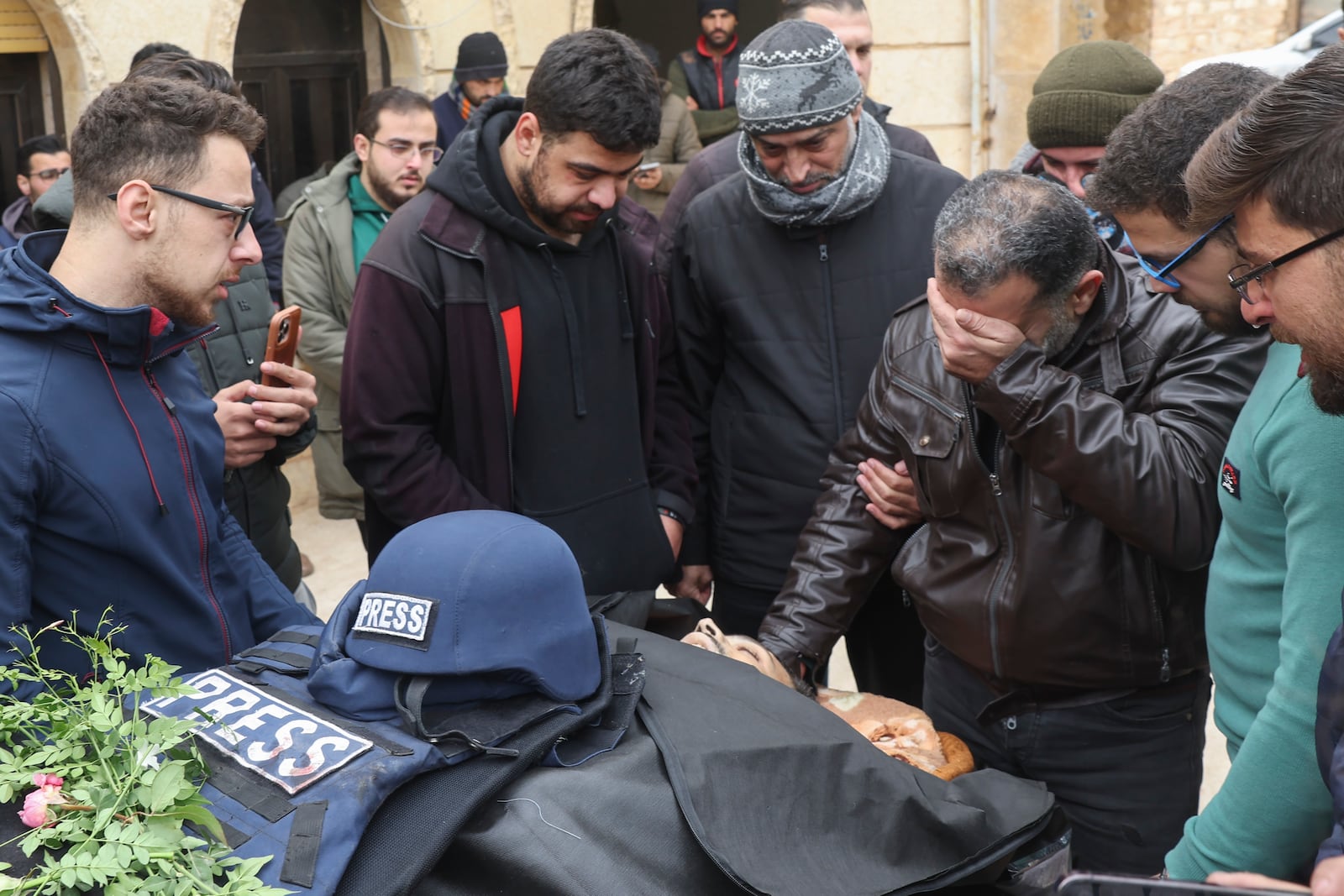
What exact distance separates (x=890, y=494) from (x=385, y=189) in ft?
8.53

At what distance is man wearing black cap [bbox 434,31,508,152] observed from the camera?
5.93m

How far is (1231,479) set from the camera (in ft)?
5.94

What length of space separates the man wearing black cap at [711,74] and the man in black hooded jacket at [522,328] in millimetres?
4552

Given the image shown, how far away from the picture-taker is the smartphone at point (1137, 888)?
1243 millimetres

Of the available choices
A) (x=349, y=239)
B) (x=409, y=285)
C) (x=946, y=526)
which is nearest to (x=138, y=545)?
(x=409, y=285)

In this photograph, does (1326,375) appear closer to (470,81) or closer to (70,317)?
(70,317)

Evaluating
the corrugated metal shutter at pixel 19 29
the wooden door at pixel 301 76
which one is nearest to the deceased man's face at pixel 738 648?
the corrugated metal shutter at pixel 19 29

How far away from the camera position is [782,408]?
120 inches

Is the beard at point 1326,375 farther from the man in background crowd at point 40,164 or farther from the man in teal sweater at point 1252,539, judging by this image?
the man in background crowd at point 40,164

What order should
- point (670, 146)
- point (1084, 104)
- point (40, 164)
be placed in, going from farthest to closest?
point (670, 146), point (40, 164), point (1084, 104)

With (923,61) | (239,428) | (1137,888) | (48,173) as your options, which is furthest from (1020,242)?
(923,61)

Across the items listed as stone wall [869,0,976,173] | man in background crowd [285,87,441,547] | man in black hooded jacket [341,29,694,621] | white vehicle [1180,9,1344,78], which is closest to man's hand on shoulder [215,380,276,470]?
man in black hooded jacket [341,29,694,621]

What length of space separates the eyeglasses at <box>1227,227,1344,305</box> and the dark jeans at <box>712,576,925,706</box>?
151 centimetres

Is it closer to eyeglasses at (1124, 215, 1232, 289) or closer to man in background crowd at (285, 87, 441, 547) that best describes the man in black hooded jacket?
eyeglasses at (1124, 215, 1232, 289)
